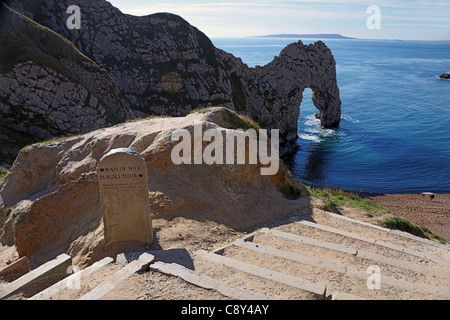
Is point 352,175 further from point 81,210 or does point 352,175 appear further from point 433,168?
point 81,210

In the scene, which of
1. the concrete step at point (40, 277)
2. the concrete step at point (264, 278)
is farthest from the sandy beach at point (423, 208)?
the concrete step at point (40, 277)

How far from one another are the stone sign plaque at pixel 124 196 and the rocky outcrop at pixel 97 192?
89 cm

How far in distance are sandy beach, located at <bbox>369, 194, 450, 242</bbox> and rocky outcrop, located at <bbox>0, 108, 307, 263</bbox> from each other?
1692 cm

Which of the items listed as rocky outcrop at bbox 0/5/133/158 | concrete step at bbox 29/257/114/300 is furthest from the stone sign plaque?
rocky outcrop at bbox 0/5/133/158

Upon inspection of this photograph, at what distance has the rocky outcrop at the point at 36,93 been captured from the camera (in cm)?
2366

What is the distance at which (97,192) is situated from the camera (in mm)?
11195

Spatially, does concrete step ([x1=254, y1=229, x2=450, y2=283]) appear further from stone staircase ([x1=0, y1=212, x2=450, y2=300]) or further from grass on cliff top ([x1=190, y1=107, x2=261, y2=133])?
grass on cliff top ([x1=190, y1=107, x2=261, y2=133])

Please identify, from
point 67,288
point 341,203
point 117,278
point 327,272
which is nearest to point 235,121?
point 341,203

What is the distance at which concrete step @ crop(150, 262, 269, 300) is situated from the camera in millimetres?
5438

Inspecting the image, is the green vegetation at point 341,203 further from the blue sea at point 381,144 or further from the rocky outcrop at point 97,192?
the blue sea at point 381,144

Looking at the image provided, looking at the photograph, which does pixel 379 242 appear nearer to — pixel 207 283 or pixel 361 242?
pixel 361 242

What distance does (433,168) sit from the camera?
1597 inches


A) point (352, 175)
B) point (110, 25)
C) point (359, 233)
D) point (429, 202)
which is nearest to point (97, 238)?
point (359, 233)

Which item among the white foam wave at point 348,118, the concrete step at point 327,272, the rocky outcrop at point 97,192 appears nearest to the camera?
the concrete step at point 327,272
